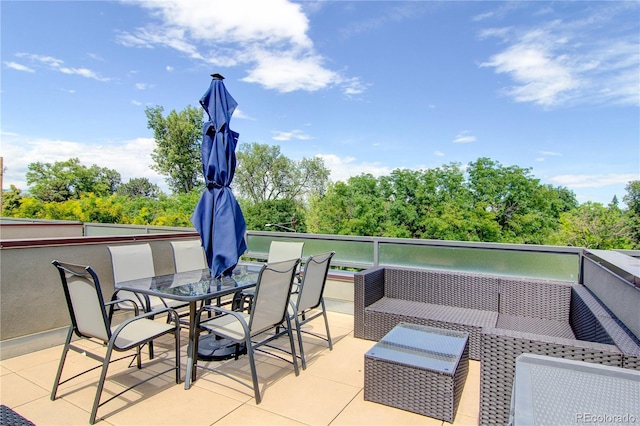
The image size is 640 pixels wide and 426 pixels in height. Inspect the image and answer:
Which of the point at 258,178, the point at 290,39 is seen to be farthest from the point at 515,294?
the point at 258,178

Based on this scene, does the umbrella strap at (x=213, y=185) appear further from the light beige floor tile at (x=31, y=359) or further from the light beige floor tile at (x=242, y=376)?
the light beige floor tile at (x=31, y=359)

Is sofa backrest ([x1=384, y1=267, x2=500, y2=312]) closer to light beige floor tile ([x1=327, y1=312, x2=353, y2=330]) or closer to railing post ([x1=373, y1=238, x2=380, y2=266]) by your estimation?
light beige floor tile ([x1=327, y1=312, x2=353, y2=330])

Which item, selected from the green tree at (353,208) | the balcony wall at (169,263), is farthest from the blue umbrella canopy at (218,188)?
the green tree at (353,208)

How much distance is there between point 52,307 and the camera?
11.6ft

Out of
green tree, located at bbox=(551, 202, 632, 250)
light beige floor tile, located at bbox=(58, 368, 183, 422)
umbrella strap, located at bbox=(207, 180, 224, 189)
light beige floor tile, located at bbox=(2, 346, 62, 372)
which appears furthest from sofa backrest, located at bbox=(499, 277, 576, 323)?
green tree, located at bbox=(551, 202, 632, 250)

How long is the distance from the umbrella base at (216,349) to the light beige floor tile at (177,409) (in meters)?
0.47

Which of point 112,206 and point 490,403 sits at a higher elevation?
point 112,206

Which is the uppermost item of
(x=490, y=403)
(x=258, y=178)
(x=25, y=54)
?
(x=25, y=54)

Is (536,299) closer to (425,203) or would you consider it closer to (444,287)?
(444,287)

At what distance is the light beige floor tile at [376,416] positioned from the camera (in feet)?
7.55

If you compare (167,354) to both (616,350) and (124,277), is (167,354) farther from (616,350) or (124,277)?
(616,350)

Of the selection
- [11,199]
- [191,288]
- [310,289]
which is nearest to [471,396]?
[310,289]

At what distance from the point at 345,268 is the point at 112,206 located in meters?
12.5

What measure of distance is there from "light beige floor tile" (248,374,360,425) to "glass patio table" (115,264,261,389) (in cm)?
69
